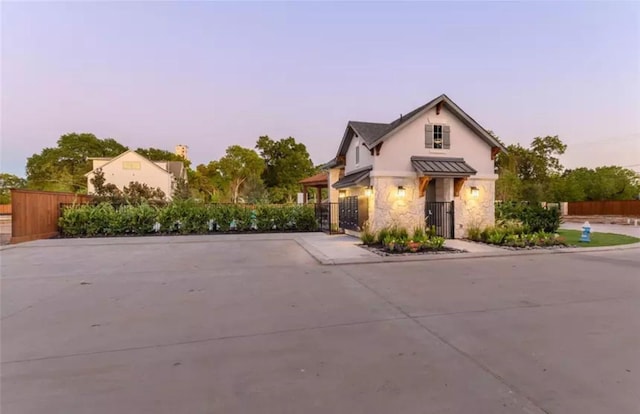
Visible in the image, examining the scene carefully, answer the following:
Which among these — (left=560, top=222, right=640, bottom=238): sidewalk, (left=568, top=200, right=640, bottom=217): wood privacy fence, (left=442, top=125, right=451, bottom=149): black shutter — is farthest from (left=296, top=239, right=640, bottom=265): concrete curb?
(left=568, top=200, right=640, bottom=217): wood privacy fence

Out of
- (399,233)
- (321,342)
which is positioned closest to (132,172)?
(399,233)

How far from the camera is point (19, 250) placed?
10797 millimetres

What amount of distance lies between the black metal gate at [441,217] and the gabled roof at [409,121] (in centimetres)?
350

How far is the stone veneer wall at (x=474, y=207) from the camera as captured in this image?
13.9m

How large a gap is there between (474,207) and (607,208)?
28478 millimetres

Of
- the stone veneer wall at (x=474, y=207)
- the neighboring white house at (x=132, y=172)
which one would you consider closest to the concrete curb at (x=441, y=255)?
the stone veneer wall at (x=474, y=207)

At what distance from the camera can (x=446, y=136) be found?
45.7 ft

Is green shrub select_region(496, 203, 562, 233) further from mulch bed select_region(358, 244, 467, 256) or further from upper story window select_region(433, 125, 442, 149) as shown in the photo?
mulch bed select_region(358, 244, 467, 256)

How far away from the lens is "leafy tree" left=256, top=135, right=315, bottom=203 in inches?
1780

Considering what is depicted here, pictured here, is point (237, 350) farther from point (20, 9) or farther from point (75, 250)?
point (20, 9)

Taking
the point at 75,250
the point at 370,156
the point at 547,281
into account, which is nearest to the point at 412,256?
the point at 547,281

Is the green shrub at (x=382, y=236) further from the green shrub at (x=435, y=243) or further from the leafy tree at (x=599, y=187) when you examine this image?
the leafy tree at (x=599, y=187)

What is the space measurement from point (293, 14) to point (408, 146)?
27.3 ft

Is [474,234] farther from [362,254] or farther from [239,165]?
[239,165]
